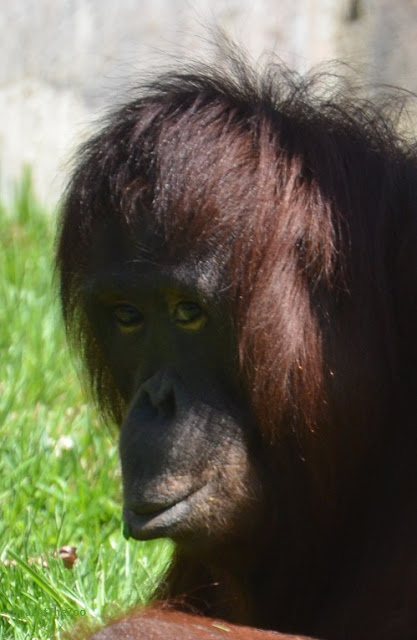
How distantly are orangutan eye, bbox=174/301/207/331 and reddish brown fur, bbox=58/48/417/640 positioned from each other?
0.36ft

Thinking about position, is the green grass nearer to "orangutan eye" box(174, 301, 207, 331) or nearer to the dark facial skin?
the dark facial skin

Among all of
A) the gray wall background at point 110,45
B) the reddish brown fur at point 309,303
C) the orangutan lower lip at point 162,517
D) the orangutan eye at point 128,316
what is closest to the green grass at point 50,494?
the orangutan lower lip at point 162,517

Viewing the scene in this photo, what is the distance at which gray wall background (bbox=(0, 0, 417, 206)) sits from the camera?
786 cm

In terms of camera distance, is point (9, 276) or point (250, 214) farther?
point (9, 276)

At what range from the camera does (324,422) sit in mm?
3604

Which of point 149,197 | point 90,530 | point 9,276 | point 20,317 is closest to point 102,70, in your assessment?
point 9,276

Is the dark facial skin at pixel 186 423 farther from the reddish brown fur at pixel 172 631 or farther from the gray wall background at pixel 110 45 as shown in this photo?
the gray wall background at pixel 110 45

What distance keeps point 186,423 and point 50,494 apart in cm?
176

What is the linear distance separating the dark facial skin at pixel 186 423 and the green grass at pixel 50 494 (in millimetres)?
496

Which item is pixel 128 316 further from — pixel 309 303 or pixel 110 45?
pixel 110 45

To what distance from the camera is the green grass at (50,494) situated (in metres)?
4.21

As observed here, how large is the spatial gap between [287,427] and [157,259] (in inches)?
24.7

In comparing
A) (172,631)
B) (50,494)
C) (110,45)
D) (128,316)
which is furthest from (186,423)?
(110,45)

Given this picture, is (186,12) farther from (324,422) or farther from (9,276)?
(324,422)
